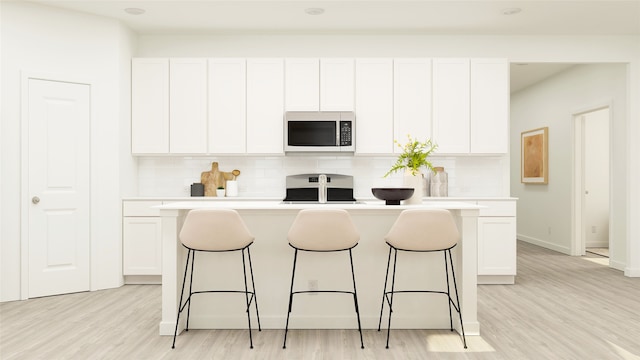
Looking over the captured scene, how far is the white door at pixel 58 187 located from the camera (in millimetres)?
4215

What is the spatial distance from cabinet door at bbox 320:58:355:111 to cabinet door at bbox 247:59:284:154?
47 centimetres

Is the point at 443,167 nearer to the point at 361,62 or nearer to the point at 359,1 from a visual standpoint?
the point at 361,62

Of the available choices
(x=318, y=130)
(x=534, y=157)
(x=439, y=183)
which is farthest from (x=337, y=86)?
(x=534, y=157)

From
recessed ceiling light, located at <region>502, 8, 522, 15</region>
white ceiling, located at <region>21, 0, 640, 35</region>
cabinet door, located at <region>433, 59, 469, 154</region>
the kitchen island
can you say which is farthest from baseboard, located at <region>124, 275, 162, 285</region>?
recessed ceiling light, located at <region>502, 8, 522, 15</region>

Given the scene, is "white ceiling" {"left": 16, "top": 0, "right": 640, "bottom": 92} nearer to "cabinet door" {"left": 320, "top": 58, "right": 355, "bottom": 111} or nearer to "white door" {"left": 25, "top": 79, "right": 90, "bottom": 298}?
"cabinet door" {"left": 320, "top": 58, "right": 355, "bottom": 111}

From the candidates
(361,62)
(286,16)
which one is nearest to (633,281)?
(361,62)

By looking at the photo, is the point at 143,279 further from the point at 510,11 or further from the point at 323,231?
the point at 510,11

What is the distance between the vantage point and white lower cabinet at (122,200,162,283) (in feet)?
15.3

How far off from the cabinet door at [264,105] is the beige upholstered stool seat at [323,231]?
232 centimetres

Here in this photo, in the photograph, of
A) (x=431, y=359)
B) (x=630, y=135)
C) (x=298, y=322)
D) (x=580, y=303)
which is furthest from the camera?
(x=630, y=135)

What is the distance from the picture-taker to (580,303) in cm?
399

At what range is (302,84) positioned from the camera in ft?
16.4

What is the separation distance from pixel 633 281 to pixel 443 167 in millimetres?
2392

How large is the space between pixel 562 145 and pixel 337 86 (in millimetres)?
3984
